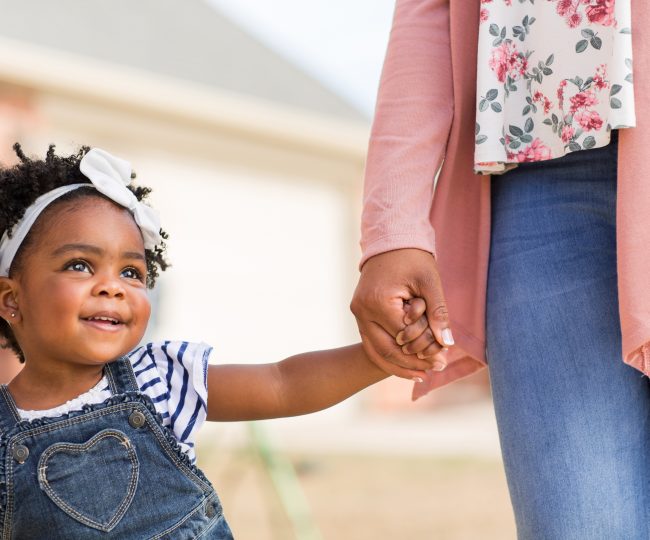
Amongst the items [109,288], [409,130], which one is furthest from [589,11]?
[109,288]

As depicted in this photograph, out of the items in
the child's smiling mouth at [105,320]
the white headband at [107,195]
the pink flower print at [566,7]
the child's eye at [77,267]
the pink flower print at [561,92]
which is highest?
the pink flower print at [566,7]

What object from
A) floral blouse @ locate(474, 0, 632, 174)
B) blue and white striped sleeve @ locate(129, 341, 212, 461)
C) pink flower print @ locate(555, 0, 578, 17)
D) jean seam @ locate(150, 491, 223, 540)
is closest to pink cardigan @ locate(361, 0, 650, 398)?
floral blouse @ locate(474, 0, 632, 174)

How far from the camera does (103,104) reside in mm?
9891

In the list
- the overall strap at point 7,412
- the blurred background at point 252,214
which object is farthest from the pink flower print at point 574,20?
the blurred background at point 252,214

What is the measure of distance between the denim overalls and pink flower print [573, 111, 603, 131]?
3.53 ft

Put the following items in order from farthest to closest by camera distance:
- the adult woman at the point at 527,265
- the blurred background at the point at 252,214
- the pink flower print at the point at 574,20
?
1. the blurred background at the point at 252,214
2. the pink flower print at the point at 574,20
3. the adult woman at the point at 527,265

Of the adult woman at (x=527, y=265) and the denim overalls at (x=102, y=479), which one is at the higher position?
the adult woman at (x=527, y=265)

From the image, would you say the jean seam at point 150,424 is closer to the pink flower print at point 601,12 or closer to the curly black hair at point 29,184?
the curly black hair at point 29,184

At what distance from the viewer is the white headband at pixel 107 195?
2119 mm

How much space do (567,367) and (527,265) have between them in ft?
0.77

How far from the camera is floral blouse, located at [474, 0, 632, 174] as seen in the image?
1821 mm

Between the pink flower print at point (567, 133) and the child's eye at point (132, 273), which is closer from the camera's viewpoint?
the pink flower print at point (567, 133)

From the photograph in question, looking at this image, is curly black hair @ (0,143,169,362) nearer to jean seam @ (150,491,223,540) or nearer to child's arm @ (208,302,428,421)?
child's arm @ (208,302,428,421)

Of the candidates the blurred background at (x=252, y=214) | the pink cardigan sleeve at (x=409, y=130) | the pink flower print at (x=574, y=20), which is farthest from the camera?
the blurred background at (x=252, y=214)
